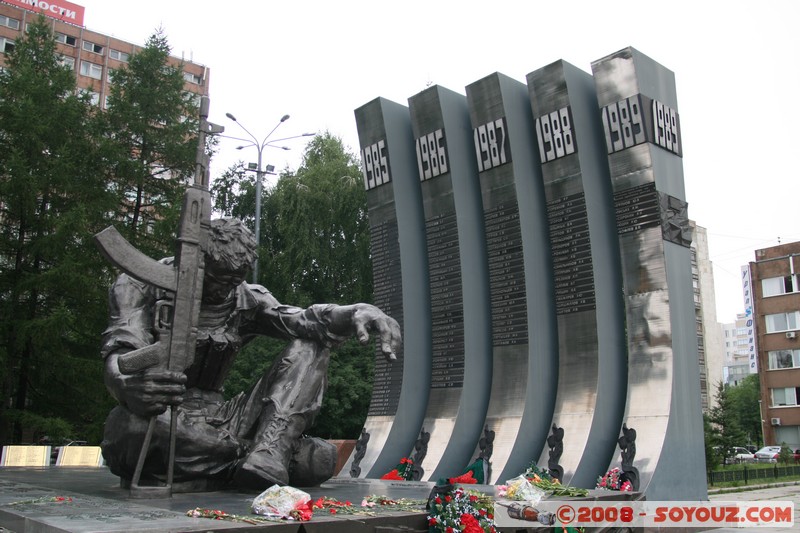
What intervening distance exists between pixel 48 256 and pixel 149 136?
15.2 feet

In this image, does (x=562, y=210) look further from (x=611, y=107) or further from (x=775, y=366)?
(x=775, y=366)

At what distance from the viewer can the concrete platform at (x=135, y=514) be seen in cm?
321

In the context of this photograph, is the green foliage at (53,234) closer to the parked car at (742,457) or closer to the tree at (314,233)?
the tree at (314,233)

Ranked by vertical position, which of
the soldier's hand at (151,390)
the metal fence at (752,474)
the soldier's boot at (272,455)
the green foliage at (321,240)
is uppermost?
the green foliage at (321,240)

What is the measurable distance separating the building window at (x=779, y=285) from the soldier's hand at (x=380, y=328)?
31835 millimetres

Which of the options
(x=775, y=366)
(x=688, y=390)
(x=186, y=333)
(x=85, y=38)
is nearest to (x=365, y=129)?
(x=688, y=390)

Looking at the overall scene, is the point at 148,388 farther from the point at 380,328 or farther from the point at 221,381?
the point at 380,328

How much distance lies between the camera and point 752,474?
18.5m

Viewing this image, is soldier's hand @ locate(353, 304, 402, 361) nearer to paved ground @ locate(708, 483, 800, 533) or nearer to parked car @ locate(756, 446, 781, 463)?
paved ground @ locate(708, 483, 800, 533)

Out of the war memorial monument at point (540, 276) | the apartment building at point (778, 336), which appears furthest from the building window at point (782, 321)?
the war memorial monument at point (540, 276)

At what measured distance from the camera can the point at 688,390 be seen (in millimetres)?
10945

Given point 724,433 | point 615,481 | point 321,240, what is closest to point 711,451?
point 724,433

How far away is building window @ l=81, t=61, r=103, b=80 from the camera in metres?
47.2

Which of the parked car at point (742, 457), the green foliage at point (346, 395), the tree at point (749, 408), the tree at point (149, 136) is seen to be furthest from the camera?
the tree at point (749, 408)
